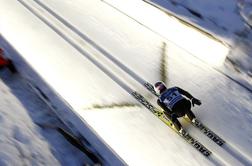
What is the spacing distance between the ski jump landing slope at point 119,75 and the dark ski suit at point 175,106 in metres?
0.28

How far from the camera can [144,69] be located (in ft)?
31.3

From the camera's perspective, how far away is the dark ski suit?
7770 mm

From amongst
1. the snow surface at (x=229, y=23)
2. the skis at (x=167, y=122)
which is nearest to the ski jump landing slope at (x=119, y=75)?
the skis at (x=167, y=122)

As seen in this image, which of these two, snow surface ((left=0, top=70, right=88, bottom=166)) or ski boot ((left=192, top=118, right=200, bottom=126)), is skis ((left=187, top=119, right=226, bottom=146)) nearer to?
ski boot ((left=192, top=118, right=200, bottom=126))

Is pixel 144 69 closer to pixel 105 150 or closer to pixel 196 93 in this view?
pixel 196 93

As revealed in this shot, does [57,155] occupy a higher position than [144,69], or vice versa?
[144,69]

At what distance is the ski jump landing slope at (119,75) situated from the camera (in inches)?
301

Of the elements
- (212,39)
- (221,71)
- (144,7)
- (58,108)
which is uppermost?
(144,7)

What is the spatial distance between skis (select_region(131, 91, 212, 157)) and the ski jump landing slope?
0.09m

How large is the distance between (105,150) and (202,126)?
1.90 metres

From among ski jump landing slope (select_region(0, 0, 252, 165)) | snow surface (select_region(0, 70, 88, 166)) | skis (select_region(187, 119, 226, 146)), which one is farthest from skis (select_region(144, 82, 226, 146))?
snow surface (select_region(0, 70, 88, 166))

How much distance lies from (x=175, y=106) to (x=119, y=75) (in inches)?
81.6

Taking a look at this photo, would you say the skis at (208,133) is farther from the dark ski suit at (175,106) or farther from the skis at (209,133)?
the dark ski suit at (175,106)

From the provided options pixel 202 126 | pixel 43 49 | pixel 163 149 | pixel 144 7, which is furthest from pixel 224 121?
pixel 43 49
